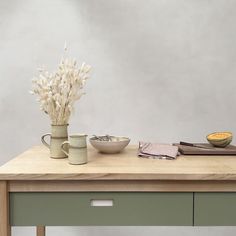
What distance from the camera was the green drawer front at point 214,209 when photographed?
1033 millimetres

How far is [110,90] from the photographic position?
1918 mm

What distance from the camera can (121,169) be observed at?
1.05 meters

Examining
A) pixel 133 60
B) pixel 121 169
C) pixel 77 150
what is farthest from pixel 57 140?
pixel 133 60

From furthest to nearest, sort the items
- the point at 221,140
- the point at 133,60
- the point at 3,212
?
the point at 133,60, the point at 221,140, the point at 3,212

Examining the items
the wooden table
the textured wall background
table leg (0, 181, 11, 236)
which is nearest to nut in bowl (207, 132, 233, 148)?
the wooden table

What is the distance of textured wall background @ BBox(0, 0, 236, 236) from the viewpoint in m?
1.89

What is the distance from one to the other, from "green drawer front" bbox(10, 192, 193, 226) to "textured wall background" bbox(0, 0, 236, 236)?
2.98 feet

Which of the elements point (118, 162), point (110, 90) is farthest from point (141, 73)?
point (118, 162)

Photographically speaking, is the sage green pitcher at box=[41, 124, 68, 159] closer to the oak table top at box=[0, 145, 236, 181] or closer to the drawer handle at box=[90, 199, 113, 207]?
the oak table top at box=[0, 145, 236, 181]

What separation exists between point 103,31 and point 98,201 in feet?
3.82

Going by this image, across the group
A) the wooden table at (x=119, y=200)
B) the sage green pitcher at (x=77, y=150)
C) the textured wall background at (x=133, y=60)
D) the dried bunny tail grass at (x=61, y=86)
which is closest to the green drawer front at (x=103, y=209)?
the wooden table at (x=119, y=200)

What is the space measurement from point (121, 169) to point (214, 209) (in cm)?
33

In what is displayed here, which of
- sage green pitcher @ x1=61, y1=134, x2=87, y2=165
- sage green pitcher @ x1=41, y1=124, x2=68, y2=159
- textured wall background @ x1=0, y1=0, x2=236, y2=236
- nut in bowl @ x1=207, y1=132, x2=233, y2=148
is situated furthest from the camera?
textured wall background @ x1=0, y1=0, x2=236, y2=236

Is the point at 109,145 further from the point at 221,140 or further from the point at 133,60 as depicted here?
the point at 133,60
